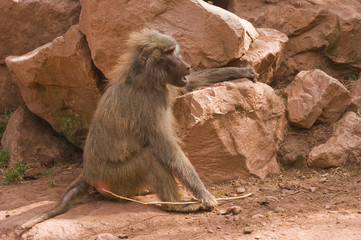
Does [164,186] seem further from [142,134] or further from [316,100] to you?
[316,100]

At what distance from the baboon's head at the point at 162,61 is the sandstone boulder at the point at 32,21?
2963mm

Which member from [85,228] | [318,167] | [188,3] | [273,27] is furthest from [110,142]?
[273,27]

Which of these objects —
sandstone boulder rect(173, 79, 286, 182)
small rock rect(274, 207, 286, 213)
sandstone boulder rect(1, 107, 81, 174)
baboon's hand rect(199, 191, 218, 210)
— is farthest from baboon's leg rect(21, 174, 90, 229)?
small rock rect(274, 207, 286, 213)

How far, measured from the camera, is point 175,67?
502 cm

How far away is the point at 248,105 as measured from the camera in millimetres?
5723

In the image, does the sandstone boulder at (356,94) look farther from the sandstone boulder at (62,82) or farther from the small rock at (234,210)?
the sandstone boulder at (62,82)

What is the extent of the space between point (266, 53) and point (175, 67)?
1.81 metres

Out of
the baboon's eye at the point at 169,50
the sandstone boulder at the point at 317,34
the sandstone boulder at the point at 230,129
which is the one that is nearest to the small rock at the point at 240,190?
the sandstone boulder at the point at 230,129

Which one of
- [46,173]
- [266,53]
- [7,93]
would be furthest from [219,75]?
[7,93]

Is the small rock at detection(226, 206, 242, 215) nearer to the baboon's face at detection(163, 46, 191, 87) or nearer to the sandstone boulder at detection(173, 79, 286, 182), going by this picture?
the sandstone boulder at detection(173, 79, 286, 182)

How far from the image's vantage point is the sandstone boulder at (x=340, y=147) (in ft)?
18.4

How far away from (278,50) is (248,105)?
1.26m

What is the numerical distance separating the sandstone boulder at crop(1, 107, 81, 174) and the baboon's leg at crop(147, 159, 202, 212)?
2956mm

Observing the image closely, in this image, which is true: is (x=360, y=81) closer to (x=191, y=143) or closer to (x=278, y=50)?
(x=278, y=50)
